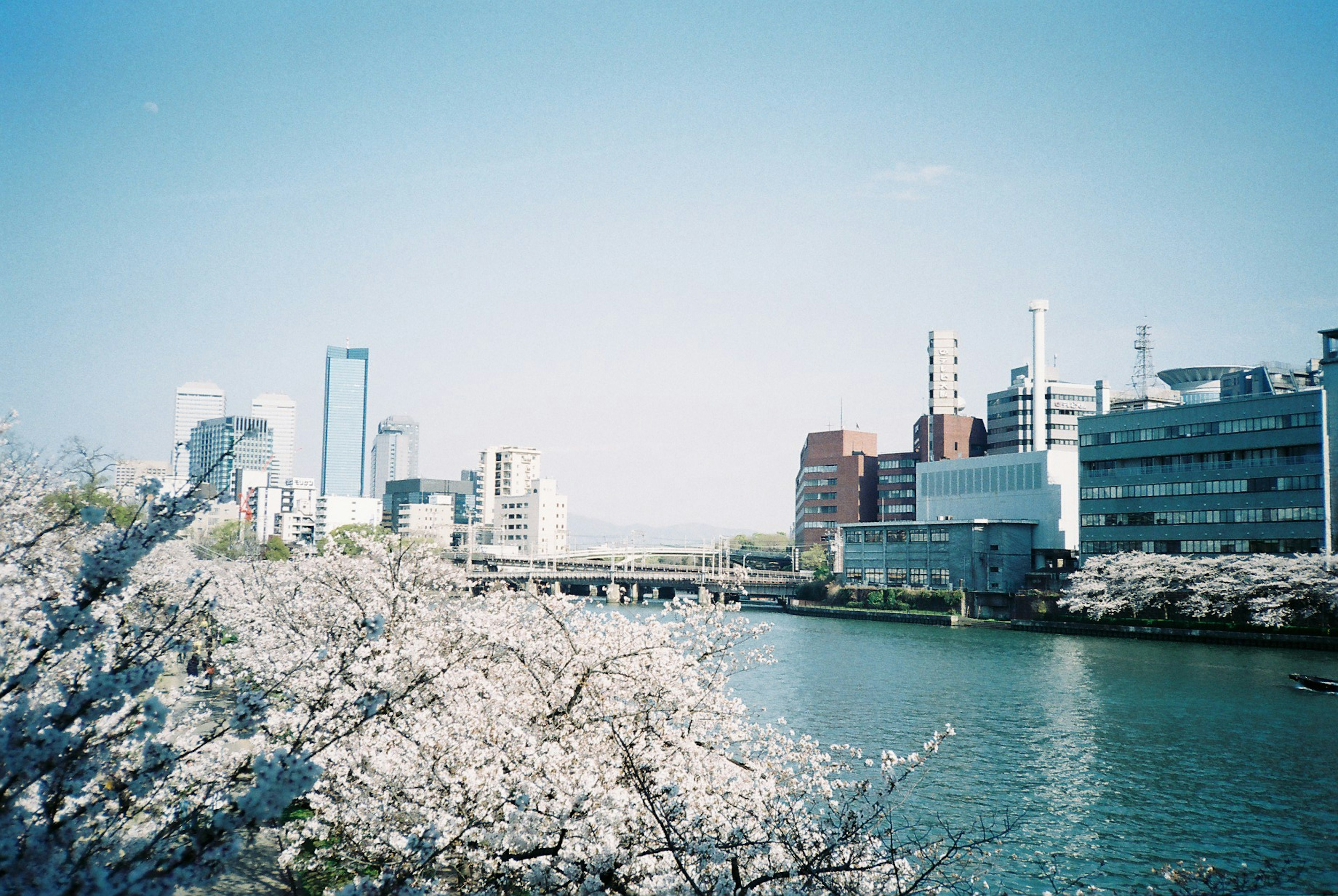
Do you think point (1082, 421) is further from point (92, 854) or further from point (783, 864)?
point (92, 854)

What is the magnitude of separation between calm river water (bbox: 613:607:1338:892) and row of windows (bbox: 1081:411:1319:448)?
1924cm

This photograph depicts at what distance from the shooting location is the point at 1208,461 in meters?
74.8

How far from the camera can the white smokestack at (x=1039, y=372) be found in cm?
12250

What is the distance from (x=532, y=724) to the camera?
46.1 feet

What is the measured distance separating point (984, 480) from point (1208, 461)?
101 feet

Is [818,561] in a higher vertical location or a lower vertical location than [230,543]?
lower

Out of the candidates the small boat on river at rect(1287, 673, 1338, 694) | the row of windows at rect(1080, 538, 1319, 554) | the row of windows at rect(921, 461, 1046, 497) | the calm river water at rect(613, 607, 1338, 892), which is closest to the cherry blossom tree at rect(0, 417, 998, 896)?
the calm river water at rect(613, 607, 1338, 892)

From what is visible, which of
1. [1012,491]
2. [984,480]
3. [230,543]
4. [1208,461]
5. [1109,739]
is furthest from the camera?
[984,480]

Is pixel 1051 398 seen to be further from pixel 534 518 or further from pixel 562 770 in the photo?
pixel 562 770

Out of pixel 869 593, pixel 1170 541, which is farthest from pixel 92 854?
pixel 869 593

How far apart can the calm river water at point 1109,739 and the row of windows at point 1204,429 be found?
63.1 ft

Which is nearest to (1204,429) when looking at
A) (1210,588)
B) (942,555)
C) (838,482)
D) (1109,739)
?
(1210,588)

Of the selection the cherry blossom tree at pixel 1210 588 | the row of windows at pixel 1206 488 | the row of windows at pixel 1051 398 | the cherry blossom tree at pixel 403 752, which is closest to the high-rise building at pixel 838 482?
the row of windows at pixel 1051 398

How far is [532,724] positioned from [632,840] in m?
3.11
